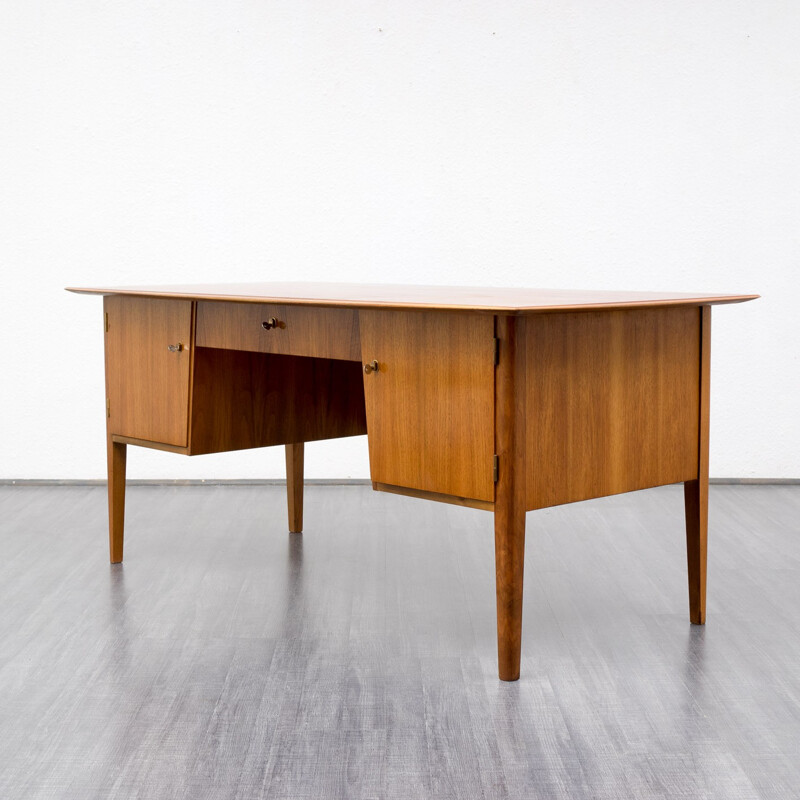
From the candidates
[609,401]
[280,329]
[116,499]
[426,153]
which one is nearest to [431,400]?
[609,401]

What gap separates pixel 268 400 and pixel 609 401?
1.21 meters

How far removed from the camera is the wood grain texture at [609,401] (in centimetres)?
204

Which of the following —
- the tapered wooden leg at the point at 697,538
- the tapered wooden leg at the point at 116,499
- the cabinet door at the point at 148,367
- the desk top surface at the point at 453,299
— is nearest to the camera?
the desk top surface at the point at 453,299

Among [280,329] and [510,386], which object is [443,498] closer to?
[510,386]

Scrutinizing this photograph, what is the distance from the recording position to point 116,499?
3.04 meters

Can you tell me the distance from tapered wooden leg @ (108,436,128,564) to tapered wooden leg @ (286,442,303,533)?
Result: 1.73ft

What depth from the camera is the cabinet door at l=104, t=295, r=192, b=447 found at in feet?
9.12

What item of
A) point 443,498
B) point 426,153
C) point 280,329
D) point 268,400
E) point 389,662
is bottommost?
point 389,662

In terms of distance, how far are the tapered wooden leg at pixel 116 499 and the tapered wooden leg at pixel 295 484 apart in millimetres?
527

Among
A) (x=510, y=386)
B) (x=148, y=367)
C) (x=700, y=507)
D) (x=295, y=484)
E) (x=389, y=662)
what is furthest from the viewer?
(x=295, y=484)

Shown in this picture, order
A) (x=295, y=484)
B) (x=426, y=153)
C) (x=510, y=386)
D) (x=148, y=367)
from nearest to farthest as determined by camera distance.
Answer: (x=510, y=386) < (x=148, y=367) < (x=295, y=484) < (x=426, y=153)

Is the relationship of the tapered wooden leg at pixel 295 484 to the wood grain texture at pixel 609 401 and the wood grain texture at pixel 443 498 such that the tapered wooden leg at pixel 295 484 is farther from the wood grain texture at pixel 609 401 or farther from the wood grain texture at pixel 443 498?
the wood grain texture at pixel 609 401

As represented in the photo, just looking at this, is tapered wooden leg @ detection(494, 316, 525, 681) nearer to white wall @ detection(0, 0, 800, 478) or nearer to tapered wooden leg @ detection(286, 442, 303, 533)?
tapered wooden leg @ detection(286, 442, 303, 533)

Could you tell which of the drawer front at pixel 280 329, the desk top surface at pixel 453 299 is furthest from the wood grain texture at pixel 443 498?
the desk top surface at pixel 453 299
